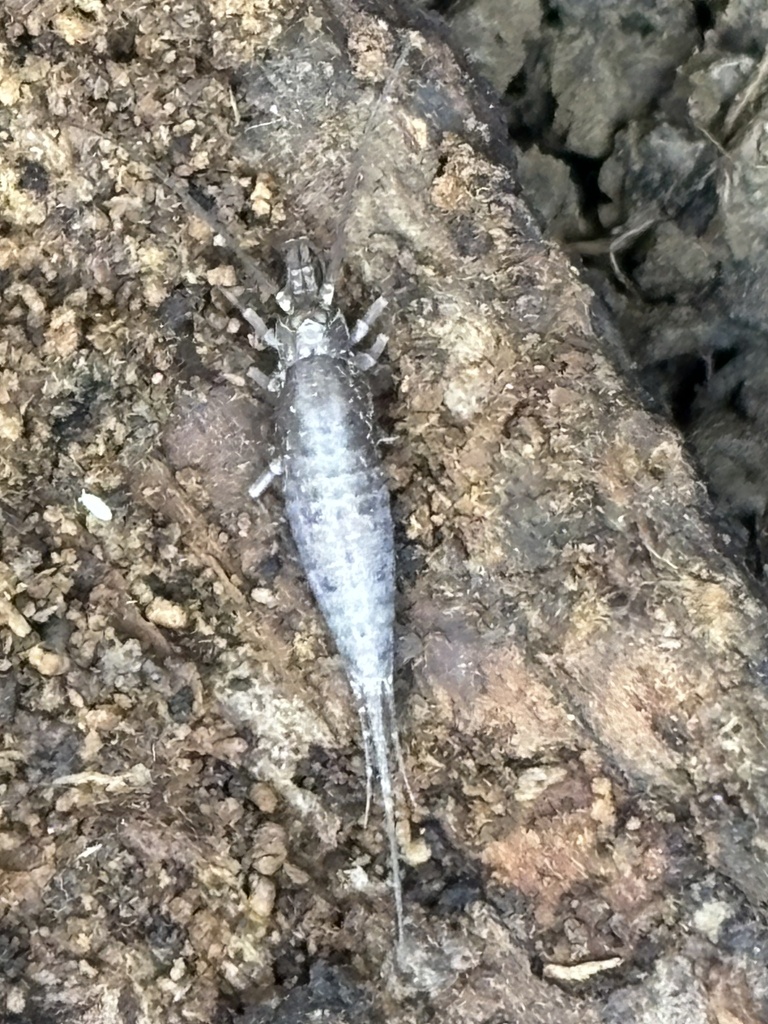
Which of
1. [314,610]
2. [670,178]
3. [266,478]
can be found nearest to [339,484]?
[266,478]

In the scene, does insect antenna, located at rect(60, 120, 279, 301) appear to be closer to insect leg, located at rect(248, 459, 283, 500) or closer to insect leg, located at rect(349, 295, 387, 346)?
insect leg, located at rect(349, 295, 387, 346)

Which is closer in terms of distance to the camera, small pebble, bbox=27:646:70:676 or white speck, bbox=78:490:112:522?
small pebble, bbox=27:646:70:676

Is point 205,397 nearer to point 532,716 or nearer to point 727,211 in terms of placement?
point 532,716

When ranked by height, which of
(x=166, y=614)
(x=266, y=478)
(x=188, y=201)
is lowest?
(x=166, y=614)

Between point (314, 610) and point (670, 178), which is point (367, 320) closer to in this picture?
point (314, 610)

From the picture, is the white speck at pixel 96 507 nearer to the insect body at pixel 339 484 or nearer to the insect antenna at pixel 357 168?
the insect body at pixel 339 484

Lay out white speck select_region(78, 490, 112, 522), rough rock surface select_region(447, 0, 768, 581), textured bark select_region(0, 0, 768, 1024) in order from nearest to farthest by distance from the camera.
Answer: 1. textured bark select_region(0, 0, 768, 1024)
2. white speck select_region(78, 490, 112, 522)
3. rough rock surface select_region(447, 0, 768, 581)

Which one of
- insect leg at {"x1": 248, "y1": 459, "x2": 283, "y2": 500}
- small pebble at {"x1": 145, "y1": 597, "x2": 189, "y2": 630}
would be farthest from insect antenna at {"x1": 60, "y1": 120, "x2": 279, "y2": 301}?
small pebble at {"x1": 145, "y1": 597, "x2": 189, "y2": 630}
